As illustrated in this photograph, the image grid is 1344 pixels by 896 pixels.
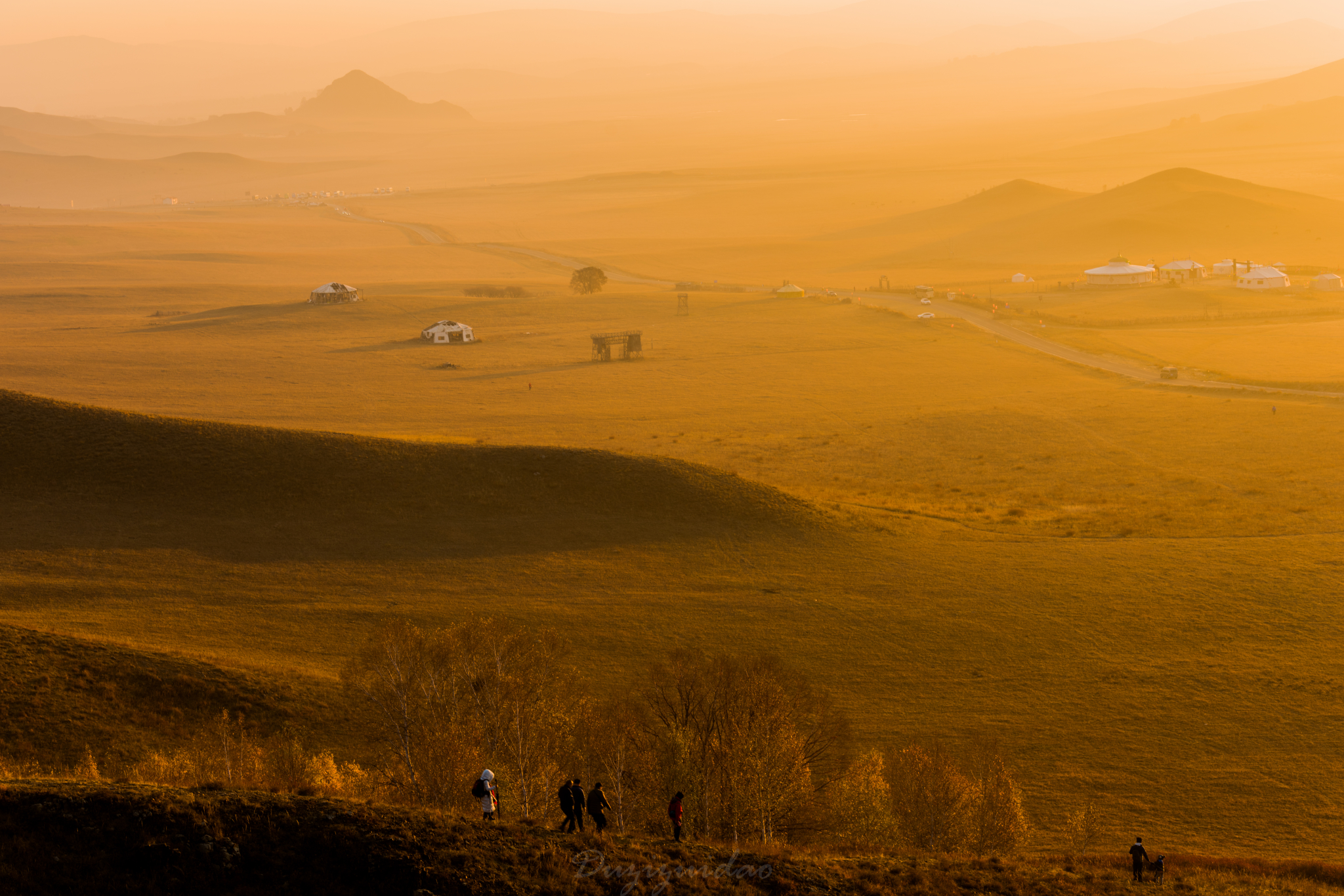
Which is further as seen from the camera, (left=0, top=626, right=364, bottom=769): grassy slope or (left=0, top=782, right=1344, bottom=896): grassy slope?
(left=0, top=626, right=364, bottom=769): grassy slope

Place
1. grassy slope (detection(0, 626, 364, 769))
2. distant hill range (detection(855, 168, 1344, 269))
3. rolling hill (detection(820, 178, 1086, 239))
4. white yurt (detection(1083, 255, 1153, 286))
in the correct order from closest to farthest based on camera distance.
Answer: grassy slope (detection(0, 626, 364, 769)), white yurt (detection(1083, 255, 1153, 286)), distant hill range (detection(855, 168, 1344, 269)), rolling hill (detection(820, 178, 1086, 239))

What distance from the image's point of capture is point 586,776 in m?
19.7

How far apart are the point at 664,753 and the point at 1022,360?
195 ft

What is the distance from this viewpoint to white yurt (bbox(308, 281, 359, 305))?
96.4m

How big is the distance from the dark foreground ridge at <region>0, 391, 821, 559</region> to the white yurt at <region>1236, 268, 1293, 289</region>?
239ft

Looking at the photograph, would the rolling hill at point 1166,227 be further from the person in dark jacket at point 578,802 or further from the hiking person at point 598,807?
the person in dark jacket at point 578,802

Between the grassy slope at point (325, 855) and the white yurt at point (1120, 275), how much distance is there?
94932 mm

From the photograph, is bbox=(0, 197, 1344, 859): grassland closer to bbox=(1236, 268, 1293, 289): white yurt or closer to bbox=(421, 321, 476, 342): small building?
bbox=(421, 321, 476, 342): small building

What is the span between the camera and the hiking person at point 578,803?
15758mm

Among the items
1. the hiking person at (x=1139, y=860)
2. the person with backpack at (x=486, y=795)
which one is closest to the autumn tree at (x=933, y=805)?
the hiking person at (x=1139, y=860)

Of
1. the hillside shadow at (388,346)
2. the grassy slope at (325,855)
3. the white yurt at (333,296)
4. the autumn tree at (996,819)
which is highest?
the white yurt at (333,296)

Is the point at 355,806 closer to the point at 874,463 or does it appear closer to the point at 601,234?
the point at 874,463

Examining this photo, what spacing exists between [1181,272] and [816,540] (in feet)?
265

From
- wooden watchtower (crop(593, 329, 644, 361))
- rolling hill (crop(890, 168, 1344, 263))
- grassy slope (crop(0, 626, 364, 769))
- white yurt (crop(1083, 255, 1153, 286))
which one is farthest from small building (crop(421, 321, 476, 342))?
rolling hill (crop(890, 168, 1344, 263))
